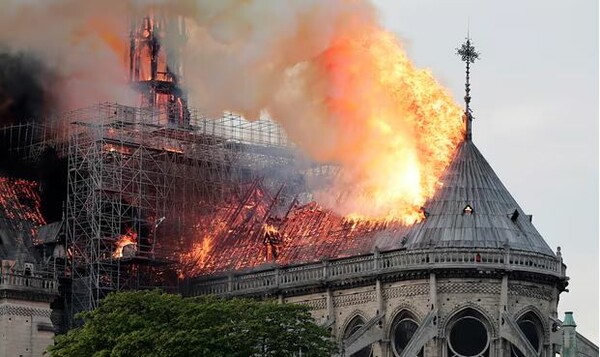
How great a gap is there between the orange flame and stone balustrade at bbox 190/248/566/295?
353 cm

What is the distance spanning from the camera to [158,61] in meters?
135

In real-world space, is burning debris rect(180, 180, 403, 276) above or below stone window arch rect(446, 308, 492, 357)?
above

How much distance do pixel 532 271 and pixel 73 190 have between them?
1154 inches

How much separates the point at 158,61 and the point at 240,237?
1907 cm

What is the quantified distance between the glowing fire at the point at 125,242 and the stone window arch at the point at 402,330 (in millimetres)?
19022

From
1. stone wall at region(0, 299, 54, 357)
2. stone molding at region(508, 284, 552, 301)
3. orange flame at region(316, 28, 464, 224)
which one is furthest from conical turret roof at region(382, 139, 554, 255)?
stone wall at region(0, 299, 54, 357)

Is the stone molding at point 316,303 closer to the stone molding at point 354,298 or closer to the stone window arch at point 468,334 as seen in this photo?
the stone molding at point 354,298

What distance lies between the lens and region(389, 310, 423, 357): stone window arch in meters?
107

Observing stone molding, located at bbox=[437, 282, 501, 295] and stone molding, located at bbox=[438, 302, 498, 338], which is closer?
stone molding, located at bbox=[438, 302, 498, 338]

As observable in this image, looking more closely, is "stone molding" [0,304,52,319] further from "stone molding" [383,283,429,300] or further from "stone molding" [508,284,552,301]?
"stone molding" [508,284,552,301]

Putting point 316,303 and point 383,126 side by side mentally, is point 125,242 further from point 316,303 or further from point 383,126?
point 383,126

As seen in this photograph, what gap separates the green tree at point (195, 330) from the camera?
9744 cm

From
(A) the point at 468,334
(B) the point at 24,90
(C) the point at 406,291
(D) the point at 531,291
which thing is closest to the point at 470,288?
(A) the point at 468,334

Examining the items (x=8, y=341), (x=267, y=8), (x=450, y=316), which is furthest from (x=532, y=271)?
(x=8, y=341)
